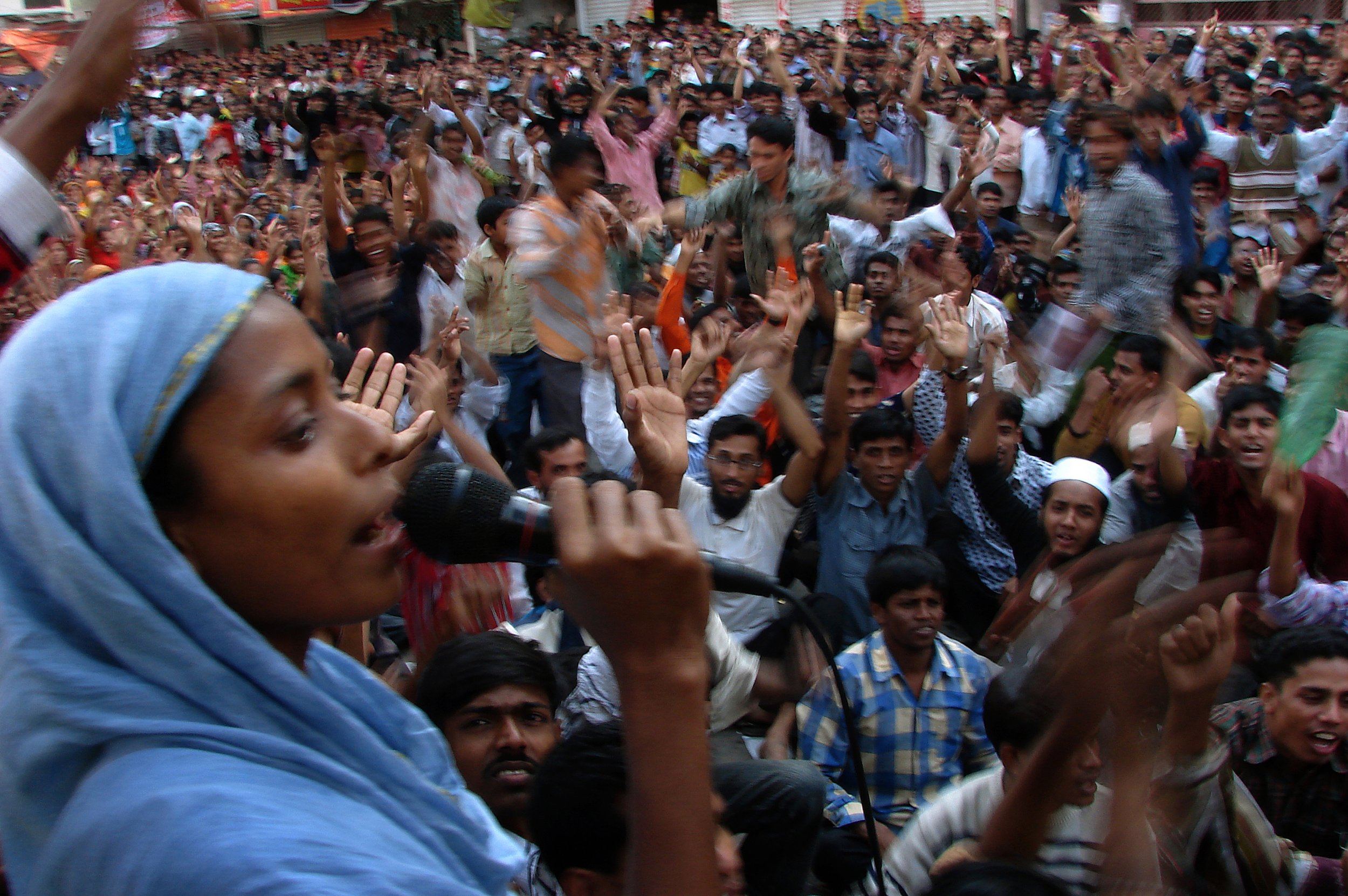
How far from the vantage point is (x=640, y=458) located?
1669 mm

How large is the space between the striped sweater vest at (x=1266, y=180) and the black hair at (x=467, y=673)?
7.46 m

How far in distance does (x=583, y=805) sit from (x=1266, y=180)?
8188 millimetres

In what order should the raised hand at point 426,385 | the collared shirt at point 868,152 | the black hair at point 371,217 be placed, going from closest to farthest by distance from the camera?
1. the raised hand at point 426,385
2. the black hair at point 371,217
3. the collared shirt at point 868,152

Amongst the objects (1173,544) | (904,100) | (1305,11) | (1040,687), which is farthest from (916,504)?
(1305,11)

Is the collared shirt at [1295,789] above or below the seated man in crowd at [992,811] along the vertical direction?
below

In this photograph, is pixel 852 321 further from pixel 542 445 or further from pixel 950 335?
pixel 542 445

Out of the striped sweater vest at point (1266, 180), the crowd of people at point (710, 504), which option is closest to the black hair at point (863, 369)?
the crowd of people at point (710, 504)

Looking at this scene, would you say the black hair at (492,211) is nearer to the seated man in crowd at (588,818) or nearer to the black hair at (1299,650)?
the black hair at (1299,650)

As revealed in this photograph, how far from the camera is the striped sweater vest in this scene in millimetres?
7957

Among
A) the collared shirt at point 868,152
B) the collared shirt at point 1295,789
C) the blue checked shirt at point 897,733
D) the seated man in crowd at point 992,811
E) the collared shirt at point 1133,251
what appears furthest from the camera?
the collared shirt at point 868,152

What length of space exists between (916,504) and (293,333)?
3177 mm

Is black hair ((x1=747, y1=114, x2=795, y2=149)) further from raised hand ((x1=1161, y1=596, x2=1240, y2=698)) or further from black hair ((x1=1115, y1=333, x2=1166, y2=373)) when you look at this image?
raised hand ((x1=1161, y1=596, x2=1240, y2=698))

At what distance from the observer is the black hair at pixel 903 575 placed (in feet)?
9.62

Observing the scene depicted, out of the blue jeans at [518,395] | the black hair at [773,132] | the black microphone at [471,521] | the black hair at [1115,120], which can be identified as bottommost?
the blue jeans at [518,395]
